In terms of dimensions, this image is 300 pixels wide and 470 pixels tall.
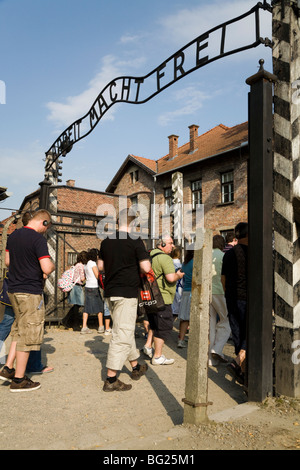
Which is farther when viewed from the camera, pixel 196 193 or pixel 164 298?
pixel 196 193

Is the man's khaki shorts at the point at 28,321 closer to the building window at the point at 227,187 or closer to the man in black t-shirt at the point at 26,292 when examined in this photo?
the man in black t-shirt at the point at 26,292

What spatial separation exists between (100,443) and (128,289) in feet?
6.01

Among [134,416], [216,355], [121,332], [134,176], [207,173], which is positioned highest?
[134,176]

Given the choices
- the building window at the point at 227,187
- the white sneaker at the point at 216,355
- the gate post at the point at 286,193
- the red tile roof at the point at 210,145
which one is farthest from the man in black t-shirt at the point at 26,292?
the building window at the point at 227,187

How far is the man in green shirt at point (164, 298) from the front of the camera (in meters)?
5.59

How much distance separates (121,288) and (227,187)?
16686 mm

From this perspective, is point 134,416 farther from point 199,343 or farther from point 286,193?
point 286,193

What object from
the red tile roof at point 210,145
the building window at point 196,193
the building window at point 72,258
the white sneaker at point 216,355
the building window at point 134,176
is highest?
the red tile roof at point 210,145

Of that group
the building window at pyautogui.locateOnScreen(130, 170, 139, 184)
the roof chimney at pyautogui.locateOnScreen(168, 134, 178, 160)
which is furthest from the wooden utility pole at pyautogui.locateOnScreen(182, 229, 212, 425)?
the building window at pyautogui.locateOnScreen(130, 170, 139, 184)

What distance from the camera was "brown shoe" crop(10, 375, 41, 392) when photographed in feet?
14.4

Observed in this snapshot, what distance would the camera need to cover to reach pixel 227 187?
20.4 metres

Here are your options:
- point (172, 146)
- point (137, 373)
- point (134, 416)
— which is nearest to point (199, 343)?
point (134, 416)

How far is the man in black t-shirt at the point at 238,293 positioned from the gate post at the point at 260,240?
0.75 metres
